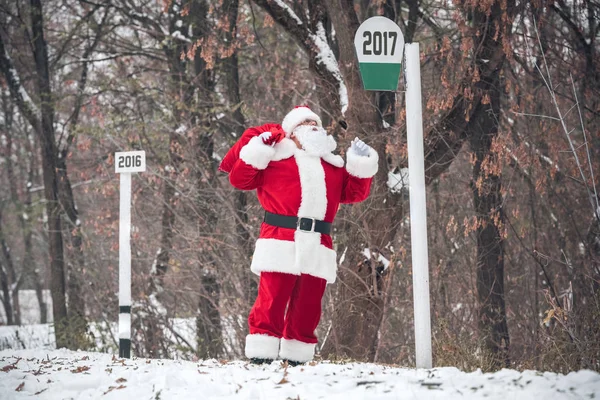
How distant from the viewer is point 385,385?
Answer: 4.11m

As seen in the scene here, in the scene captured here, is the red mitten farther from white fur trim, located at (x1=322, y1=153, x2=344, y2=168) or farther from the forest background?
the forest background

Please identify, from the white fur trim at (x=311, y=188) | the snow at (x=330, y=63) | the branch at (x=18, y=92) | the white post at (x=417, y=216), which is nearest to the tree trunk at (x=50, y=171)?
the branch at (x=18, y=92)

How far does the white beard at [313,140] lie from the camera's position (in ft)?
18.9

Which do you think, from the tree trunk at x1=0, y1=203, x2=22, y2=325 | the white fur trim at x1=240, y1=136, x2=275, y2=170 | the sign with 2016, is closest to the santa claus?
the white fur trim at x1=240, y1=136, x2=275, y2=170

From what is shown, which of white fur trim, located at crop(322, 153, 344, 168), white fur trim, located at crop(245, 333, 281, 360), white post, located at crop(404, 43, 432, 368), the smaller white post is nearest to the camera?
white post, located at crop(404, 43, 432, 368)

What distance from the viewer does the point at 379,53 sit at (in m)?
4.99

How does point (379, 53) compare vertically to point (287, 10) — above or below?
below

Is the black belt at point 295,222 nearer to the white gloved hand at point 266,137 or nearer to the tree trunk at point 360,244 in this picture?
the white gloved hand at point 266,137

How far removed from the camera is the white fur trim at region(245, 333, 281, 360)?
18.1ft

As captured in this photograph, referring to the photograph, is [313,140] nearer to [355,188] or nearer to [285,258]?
[355,188]

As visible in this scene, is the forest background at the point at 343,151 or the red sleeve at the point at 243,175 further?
the forest background at the point at 343,151

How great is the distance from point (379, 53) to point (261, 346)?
219cm

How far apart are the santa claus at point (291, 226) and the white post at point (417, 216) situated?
3.09 feet

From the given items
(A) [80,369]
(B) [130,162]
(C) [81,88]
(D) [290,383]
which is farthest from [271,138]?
(C) [81,88]
